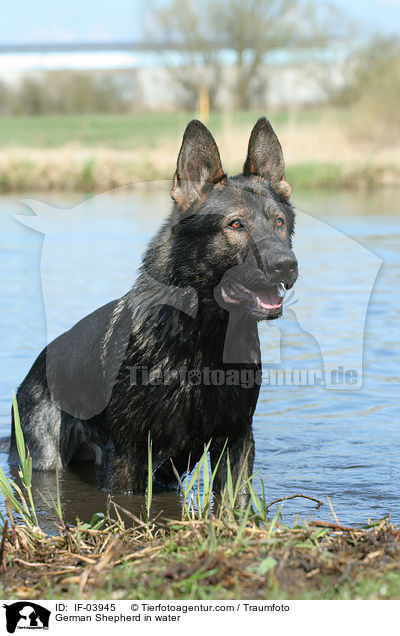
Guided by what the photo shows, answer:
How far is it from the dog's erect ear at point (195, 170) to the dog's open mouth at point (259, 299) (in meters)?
0.57

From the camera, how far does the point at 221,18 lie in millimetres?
52969

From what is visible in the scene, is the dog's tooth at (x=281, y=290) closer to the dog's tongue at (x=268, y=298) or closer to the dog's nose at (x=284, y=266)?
the dog's tongue at (x=268, y=298)

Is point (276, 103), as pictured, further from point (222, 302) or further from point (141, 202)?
point (222, 302)

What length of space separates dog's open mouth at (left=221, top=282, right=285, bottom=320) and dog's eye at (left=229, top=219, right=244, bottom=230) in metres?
0.31

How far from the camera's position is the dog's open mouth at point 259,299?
4.80 metres

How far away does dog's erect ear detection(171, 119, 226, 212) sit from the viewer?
488 cm

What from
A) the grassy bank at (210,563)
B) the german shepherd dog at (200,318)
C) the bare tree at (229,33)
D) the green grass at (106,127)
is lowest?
the grassy bank at (210,563)

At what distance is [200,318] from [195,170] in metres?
0.85

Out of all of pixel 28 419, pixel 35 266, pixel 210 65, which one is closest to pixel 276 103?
pixel 210 65

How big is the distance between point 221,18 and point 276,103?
25.8 ft

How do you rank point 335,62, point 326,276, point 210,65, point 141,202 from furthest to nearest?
point 210,65, point 335,62, point 141,202, point 326,276
